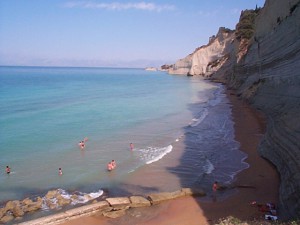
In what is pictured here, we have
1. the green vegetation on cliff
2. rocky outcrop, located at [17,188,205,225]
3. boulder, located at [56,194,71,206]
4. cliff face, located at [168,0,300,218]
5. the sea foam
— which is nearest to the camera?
rocky outcrop, located at [17,188,205,225]

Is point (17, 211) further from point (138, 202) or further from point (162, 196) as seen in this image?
point (162, 196)

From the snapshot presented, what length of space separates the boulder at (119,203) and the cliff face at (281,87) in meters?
5.62

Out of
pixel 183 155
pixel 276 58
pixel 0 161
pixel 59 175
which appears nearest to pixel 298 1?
pixel 276 58

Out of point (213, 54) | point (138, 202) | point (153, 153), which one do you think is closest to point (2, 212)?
point (138, 202)

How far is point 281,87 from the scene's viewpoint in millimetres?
21969

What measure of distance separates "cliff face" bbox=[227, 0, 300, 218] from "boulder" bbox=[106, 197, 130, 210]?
18.5 ft

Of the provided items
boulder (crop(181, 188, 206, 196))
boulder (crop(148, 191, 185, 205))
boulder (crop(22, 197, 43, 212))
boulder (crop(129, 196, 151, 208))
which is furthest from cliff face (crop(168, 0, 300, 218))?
boulder (crop(22, 197, 43, 212))

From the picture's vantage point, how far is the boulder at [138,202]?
13133mm

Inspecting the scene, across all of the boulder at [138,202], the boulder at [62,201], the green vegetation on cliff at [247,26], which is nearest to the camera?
the boulder at [138,202]

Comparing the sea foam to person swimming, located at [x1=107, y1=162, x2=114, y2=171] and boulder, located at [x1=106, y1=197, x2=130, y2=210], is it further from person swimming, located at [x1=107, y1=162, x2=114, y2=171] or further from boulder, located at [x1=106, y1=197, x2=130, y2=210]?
boulder, located at [x1=106, y1=197, x2=130, y2=210]

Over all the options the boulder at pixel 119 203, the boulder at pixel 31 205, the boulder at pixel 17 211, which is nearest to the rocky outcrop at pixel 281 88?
the boulder at pixel 119 203

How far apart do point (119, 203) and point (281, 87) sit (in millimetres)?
14149

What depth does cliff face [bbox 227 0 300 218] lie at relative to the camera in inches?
477

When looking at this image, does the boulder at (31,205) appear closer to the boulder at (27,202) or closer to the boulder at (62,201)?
the boulder at (27,202)
